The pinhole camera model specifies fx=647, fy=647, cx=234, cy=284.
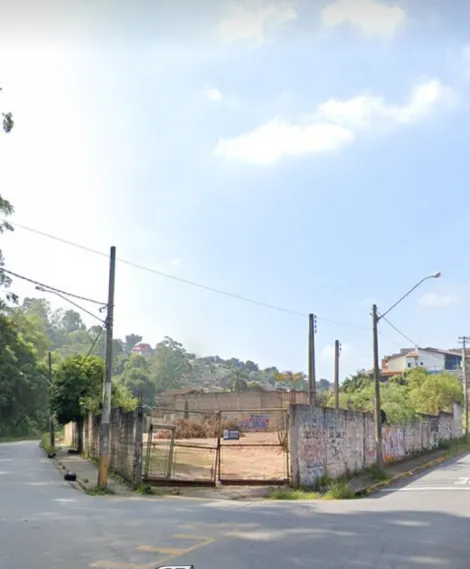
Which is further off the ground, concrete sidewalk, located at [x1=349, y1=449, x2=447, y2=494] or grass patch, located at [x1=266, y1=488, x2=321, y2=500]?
grass patch, located at [x1=266, y1=488, x2=321, y2=500]

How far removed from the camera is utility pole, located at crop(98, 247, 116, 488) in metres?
19.7

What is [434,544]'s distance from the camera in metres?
9.80

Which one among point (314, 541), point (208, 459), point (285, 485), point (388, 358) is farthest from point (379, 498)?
point (388, 358)

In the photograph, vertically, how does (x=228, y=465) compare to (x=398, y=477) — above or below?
below

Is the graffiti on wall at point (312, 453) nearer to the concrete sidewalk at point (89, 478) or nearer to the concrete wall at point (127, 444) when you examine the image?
the concrete wall at point (127, 444)

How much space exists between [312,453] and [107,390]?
6.70 meters

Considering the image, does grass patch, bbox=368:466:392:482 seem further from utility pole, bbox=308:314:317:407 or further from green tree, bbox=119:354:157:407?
green tree, bbox=119:354:157:407

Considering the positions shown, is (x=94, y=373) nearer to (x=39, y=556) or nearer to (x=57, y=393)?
(x=57, y=393)

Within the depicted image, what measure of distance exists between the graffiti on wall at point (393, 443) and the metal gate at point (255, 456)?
16.1 ft

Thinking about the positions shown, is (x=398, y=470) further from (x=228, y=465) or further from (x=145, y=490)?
(x=145, y=490)

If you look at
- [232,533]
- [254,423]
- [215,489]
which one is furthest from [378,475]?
[254,423]

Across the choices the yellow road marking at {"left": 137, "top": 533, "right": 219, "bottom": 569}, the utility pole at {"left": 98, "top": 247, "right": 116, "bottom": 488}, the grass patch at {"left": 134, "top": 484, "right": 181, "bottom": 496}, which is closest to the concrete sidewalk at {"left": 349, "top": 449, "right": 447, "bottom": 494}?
the grass patch at {"left": 134, "top": 484, "right": 181, "bottom": 496}

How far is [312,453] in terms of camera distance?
2038 centimetres

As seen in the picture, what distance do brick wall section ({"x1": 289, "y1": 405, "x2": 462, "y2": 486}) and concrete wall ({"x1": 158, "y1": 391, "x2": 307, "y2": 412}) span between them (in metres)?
37.8
